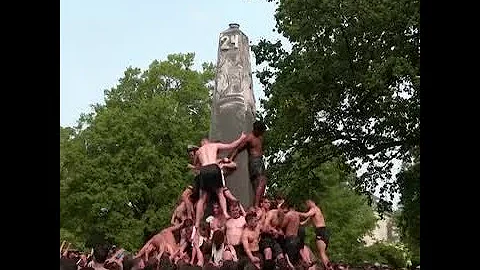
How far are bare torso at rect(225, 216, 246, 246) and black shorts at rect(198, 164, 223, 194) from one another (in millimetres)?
728

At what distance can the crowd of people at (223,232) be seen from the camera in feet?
35.9

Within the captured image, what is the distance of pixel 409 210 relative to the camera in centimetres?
1828

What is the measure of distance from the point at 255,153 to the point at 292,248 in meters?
1.81

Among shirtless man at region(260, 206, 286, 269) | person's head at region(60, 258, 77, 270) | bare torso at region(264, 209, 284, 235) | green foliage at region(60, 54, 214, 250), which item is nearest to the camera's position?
person's head at region(60, 258, 77, 270)

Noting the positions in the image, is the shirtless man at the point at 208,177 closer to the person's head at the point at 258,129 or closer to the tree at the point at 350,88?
the person's head at the point at 258,129

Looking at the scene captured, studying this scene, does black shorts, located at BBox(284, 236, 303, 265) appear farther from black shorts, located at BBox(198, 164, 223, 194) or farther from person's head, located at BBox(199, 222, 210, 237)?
black shorts, located at BBox(198, 164, 223, 194)

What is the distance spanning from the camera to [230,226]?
1130 cm

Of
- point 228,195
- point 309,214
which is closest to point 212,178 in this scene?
point 228,195

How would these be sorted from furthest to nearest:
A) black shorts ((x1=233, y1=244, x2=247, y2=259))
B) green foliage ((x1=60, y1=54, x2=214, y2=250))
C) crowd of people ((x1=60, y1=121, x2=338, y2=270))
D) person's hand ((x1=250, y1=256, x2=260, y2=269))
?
green foliage ((x1=60, y1=54, x2=214, y2=250)), black shorts ((x1=233, y1=244, x2=247, y2=259)), crowd of people ((x1=60, y1=121, x2=338, y2=270)), person's hand ((x1=250, y1=256, x2=260, y2=269))

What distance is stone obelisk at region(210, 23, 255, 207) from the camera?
12.4 metres

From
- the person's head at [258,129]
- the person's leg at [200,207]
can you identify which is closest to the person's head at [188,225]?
the person's leg at [200,207]

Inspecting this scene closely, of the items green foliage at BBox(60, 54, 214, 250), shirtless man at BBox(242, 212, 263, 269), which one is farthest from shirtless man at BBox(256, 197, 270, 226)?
green foliage at BBox(60, 54, 214, 250)
